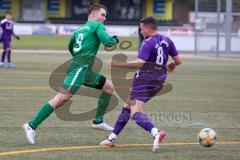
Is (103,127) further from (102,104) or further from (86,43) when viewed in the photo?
(86,43)

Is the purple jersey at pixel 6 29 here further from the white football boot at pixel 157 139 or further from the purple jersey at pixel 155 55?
the white football boot at pixel 157 139

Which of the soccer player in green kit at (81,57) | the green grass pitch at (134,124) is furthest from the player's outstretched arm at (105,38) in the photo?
the green grass pitch at (134,124)

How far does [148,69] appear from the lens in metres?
9.34

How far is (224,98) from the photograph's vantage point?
1658 centimetres

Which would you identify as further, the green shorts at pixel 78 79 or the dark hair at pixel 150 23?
the green shorts at pixel 78 79

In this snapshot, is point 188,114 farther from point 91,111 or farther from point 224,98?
point 224,98

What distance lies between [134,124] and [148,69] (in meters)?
2.78

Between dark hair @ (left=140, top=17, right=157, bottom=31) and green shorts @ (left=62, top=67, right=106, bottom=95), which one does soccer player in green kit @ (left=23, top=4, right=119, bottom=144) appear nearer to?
green shorts @ (left=62, top=67, right=106, bottom=95)

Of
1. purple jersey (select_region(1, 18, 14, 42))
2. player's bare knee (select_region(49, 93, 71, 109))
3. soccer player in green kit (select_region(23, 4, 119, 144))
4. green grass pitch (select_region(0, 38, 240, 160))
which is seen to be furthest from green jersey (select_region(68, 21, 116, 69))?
purple jersey (select_region(1, 18, 14, 42))

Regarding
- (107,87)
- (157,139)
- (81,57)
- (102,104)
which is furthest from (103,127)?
(157,139)

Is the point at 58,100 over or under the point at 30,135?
over

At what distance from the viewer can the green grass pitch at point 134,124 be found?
29.7 ft

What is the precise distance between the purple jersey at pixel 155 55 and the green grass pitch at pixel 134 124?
1.01 m

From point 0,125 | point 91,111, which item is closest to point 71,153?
point 0,125
